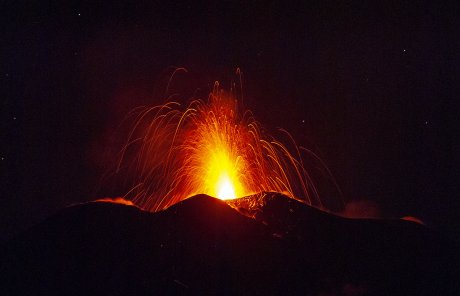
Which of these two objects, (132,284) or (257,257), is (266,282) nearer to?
(257,257)

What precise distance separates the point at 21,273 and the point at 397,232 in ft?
42.1

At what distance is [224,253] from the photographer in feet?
67.0

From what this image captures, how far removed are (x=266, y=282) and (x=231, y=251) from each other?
156 centimetres

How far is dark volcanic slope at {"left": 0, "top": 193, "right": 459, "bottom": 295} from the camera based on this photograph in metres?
19.5

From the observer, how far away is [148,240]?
21188 mm

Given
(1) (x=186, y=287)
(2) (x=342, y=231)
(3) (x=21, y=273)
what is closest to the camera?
(1) (x=186, y=287)

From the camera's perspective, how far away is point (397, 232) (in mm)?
23562

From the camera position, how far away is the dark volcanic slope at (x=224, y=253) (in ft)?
64.1

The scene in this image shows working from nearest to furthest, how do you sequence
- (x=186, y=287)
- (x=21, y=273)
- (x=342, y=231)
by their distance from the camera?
1. (x=186, y=287)
2. (x=21, y=273)
3. (x=342, y=231)

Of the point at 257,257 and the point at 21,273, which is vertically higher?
the point at 257,257

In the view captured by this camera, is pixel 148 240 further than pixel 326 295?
Yes

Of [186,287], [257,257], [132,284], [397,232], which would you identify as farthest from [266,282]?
[397,232]

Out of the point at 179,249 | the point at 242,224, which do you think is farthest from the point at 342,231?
the point at 179,249

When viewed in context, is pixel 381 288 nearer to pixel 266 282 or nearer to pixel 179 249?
pixel 266 282
